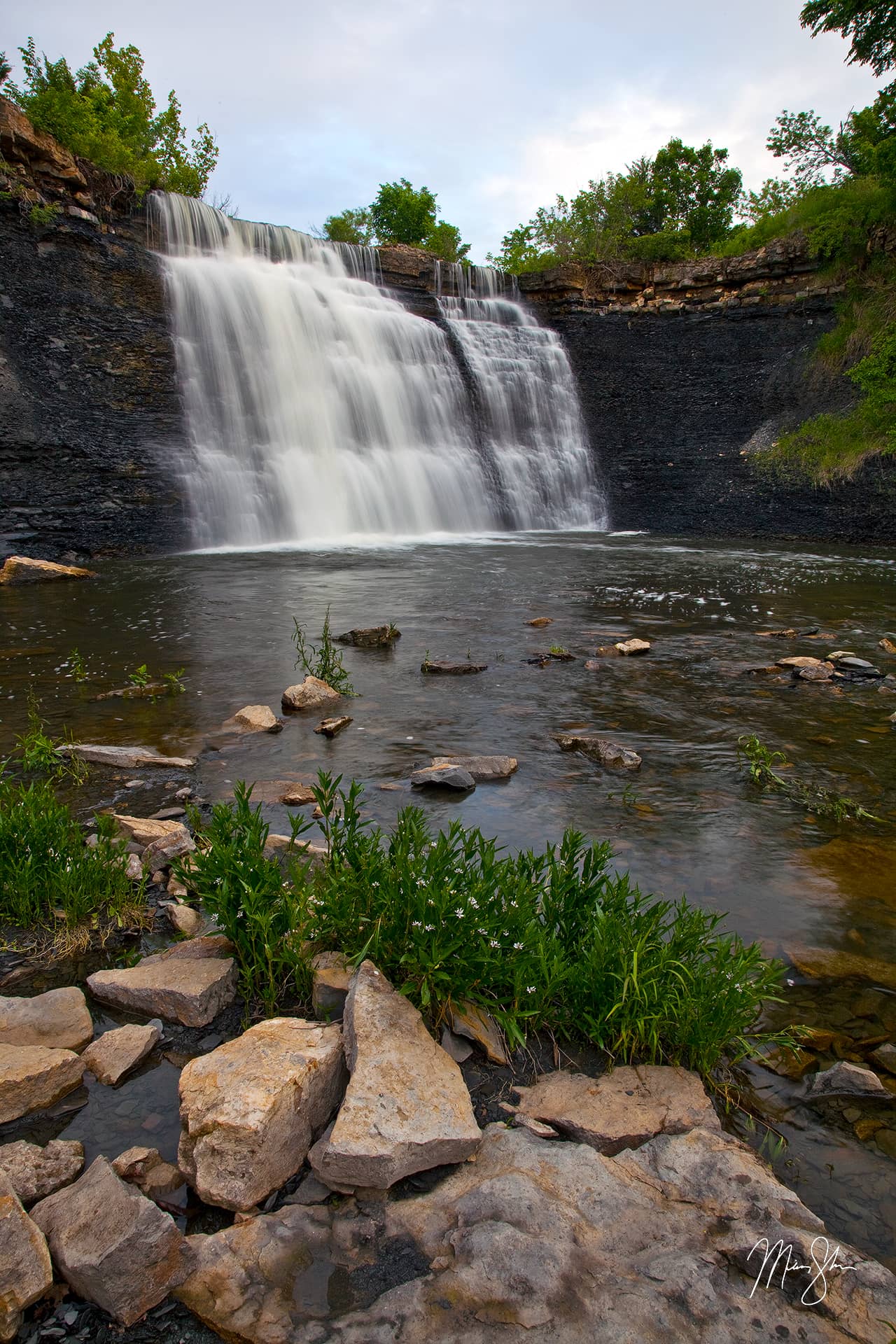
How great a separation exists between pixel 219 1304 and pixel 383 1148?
439 millimetres

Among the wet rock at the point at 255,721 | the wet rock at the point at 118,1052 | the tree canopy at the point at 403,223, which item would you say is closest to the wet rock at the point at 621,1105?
the wet rock at the point at 118,1052

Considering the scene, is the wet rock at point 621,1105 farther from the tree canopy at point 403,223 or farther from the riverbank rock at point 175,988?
the tree canopy at point 403,223

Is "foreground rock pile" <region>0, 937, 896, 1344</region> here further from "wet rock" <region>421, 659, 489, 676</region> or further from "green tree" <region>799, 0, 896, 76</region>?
"green tree" <region>799, 0, 896, 76</region>

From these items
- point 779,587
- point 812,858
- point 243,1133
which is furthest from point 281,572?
point 243,1133

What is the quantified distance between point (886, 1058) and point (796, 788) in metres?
2.18

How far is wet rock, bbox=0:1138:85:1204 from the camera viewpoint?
1783mm

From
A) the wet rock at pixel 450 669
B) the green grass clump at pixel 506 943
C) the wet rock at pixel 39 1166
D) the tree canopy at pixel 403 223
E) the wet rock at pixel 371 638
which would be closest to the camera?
the wet rock at pixel 39 1166

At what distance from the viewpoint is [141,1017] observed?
2.50 metres

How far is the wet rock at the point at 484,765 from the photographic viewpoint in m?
4.60

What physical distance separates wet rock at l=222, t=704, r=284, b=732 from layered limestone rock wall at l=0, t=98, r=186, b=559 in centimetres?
1243

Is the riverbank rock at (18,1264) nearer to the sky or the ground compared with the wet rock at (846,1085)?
nearer to the sky

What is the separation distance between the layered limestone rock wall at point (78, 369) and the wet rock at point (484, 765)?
14.1 metres

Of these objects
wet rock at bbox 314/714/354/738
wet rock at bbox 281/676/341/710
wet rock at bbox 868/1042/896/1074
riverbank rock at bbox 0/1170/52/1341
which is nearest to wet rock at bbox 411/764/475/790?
wet rock at bbox 314/714/354/738

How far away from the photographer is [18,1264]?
→ 1.55 m
